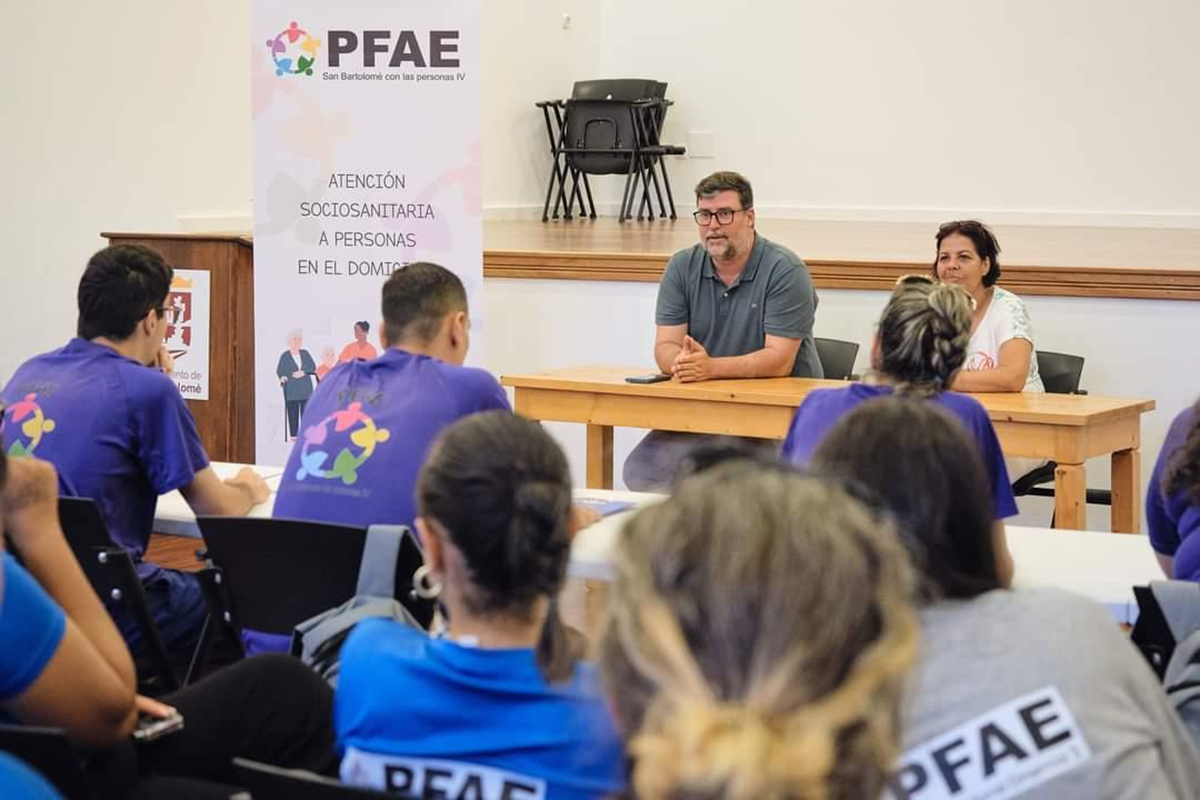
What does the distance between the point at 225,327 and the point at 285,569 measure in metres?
3.25

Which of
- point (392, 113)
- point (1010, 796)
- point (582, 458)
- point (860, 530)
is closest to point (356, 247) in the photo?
point (392, 113)

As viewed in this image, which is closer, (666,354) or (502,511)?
(502,511)

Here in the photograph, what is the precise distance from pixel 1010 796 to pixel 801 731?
2.08ft

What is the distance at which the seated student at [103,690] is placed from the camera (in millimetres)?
1474

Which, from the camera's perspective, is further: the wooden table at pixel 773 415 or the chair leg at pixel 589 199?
the chair leg at pixel 589 199

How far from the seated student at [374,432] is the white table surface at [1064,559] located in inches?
10.8

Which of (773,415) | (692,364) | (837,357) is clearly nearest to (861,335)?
(837,357)

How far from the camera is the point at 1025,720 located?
1.30 m

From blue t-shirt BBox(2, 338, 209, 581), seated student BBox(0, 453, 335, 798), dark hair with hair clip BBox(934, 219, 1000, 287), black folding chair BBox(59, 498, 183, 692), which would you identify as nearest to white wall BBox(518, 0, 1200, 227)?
dark hair with hair clip BBox(934, 219, 1000, 287)

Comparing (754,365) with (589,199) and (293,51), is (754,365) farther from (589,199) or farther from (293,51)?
(589,199)

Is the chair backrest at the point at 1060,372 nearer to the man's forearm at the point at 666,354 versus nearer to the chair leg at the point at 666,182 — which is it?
the man's forearm at the point at 666,354

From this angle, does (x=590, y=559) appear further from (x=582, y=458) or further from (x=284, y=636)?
(x=582, y=458)

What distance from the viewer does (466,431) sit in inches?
62.6

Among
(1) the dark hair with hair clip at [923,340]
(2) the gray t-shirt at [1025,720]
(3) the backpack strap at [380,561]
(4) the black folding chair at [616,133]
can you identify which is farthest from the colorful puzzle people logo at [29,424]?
(4) the black folding chair at [616,133]
